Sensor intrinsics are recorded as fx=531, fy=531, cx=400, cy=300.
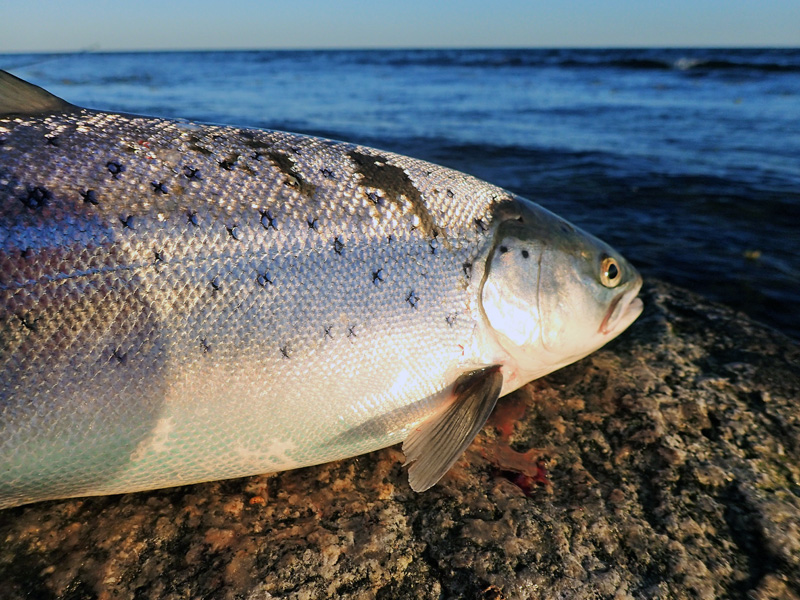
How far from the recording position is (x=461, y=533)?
198 cm

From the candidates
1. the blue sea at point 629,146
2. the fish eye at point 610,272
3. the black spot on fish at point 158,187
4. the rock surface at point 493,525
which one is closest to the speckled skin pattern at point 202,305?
the black spot on fish at point 158,187

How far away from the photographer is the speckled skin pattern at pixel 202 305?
1693mm

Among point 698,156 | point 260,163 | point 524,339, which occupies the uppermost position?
point 260,163

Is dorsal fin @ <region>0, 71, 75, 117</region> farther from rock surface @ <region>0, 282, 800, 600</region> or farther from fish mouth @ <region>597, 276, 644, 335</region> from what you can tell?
fish mouth @ <region>597, 276, 644, 335</region>

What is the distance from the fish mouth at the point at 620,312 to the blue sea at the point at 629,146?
2.16 m

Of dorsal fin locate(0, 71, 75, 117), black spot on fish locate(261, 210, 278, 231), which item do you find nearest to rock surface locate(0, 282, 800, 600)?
black spot on fish locate(261, 210, 278, 231)

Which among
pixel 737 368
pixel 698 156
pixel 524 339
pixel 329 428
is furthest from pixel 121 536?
pixel 698 156

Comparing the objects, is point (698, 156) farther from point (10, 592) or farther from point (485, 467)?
point (10, 592)

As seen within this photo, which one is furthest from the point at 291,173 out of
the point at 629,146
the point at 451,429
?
the point at 629,146

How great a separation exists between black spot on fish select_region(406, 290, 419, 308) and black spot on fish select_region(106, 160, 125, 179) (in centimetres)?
114

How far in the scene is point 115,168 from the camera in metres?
1.88

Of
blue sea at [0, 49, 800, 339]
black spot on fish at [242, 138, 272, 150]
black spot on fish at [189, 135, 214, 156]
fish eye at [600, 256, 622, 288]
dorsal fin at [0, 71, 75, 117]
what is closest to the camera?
dorsal fin at [0, 71, 75, 117]

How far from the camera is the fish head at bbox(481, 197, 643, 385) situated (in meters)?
2.42

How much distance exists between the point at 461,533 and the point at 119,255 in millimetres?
1562
